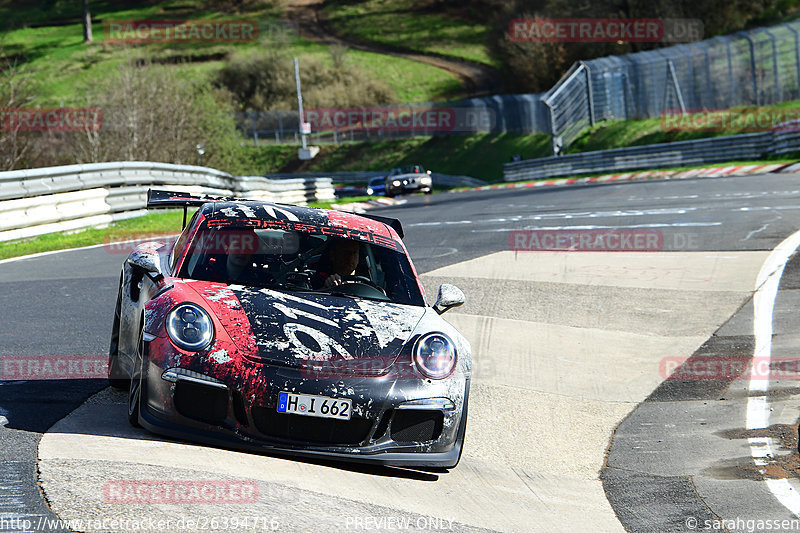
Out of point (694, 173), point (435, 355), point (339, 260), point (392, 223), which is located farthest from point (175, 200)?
point (694, 173)

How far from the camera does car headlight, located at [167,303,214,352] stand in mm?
5293

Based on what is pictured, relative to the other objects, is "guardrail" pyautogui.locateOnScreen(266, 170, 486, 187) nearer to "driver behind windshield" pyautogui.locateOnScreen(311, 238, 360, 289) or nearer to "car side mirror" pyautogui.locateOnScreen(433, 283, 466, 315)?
"driver behind windshield" pyautogui.locateOnScreen(311, 238, 360, 289)

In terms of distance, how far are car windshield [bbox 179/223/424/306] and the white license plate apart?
1.10 meters

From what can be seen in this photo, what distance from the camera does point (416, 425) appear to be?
548cm

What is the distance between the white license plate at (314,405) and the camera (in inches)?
205

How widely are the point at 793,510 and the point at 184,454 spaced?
3.21 m

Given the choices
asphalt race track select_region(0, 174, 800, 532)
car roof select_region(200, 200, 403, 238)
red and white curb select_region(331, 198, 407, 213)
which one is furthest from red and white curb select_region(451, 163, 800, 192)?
Result: car roof select_region(200, 200, 403, 238)

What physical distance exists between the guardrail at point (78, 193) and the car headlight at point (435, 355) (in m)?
11.0

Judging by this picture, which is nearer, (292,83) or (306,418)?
(306,418)

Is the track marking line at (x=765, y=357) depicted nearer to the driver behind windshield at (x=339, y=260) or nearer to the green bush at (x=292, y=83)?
the driver behind windshield at (x=339, y=260)

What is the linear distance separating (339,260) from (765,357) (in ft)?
14.0

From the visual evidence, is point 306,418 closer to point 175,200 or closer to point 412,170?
point 175,200

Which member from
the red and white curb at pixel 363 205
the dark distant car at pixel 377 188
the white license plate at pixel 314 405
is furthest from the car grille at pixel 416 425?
the dark distant car at pixel 377 188

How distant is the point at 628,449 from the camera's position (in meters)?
6.84
